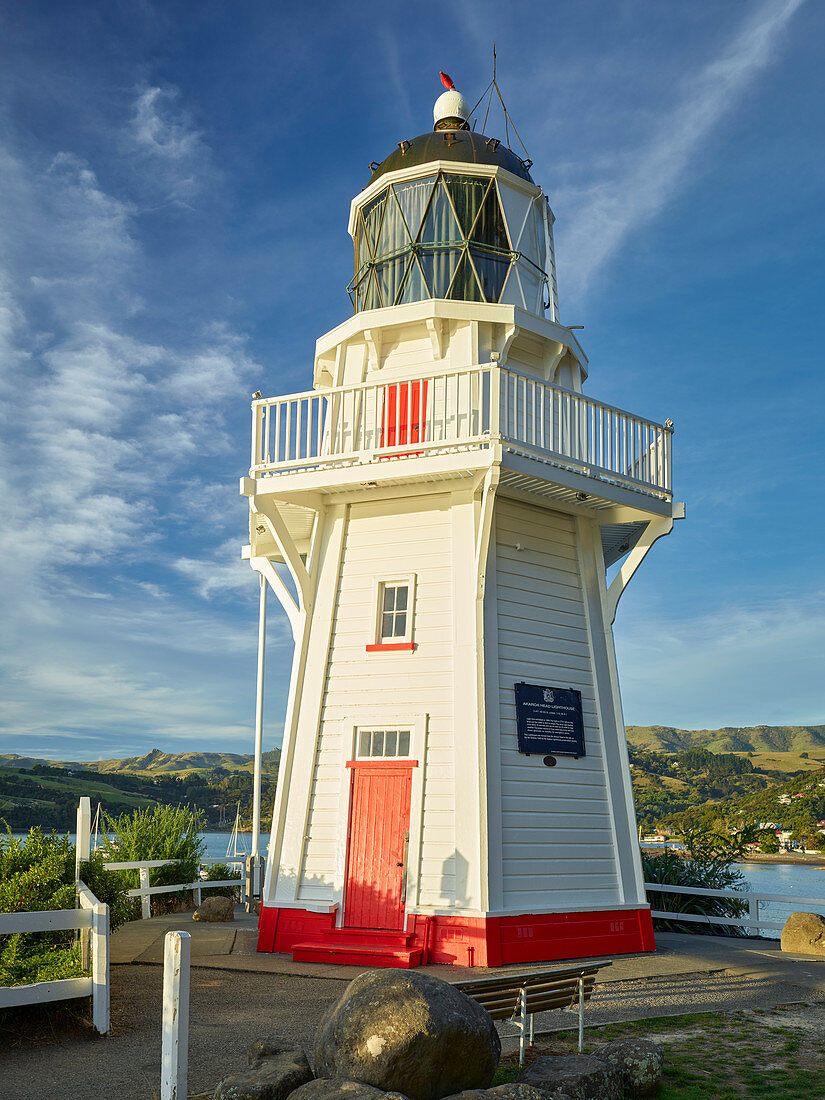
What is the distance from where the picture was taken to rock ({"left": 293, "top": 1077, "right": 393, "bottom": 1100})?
15.1 ft

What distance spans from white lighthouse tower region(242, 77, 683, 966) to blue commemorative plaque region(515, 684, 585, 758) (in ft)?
0.13

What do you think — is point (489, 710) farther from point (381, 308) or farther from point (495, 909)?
point (381, 308)

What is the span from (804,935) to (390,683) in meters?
7.02

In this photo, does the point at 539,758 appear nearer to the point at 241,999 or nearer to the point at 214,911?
the point at 241,999

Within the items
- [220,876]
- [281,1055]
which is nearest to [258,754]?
[220,876]

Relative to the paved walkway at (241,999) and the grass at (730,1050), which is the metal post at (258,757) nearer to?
the paved walkway at (241,999)

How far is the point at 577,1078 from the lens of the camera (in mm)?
5574

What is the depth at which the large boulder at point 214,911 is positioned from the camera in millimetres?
14836

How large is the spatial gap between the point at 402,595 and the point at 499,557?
1.44 meters

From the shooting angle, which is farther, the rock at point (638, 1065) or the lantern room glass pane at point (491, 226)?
the lantern room glass pane at point (491, 226)

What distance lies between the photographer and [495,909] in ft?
35.9

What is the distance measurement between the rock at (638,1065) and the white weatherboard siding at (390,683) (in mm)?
5055

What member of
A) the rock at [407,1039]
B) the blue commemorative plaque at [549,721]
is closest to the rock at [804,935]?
the blue commemorative plaque at [549,721]

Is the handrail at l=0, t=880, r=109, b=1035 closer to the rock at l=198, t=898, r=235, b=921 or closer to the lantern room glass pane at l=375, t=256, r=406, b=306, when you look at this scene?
the rock at l=198, t=898, r=235, b=921
